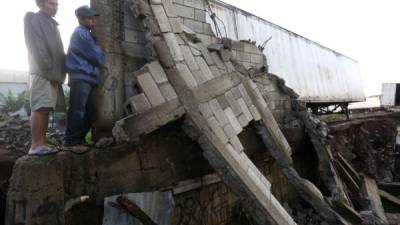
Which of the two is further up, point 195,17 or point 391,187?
point 195,17

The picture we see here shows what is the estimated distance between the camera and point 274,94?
6.32 m

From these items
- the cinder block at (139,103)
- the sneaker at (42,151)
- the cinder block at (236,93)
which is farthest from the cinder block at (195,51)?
the sneaker at (42,151)

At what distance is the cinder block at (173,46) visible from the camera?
11.7 ft

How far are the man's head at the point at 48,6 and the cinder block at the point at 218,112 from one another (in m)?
1.92

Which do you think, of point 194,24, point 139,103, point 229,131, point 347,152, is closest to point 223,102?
point 229,131

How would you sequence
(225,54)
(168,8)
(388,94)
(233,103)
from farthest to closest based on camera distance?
(388,94)
(225,54)
(233,103)
(168,8)

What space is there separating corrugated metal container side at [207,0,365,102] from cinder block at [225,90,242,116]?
2.53 meters

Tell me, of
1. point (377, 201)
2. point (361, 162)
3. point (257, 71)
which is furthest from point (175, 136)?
point (361, 162)

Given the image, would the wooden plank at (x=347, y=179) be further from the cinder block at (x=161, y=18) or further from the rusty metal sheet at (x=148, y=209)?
the cinder block at (x=161, y=18)

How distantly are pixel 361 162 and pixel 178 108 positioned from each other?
777 cm

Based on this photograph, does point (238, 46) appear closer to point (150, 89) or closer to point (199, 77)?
point (199, 77)

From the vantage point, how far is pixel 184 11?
4.74 metres

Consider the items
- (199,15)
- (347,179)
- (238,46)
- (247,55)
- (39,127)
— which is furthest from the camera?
(347,179)

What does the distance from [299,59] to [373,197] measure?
237 inches
